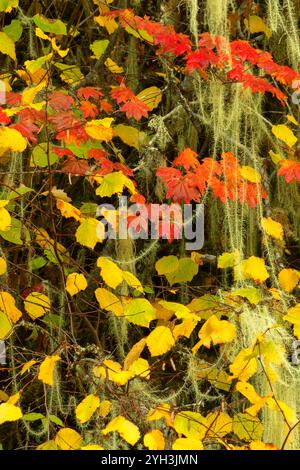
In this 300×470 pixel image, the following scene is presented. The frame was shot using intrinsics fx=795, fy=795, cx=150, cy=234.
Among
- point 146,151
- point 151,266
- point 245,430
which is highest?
point 146,151

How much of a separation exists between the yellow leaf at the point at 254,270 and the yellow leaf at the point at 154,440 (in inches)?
27.8

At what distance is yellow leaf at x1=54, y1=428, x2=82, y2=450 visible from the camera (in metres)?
2.31

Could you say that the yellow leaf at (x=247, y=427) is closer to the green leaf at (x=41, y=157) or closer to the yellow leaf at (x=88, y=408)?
the yellow leaf at (x=88, y=408)

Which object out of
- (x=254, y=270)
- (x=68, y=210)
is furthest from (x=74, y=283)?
(x=254, y=270)

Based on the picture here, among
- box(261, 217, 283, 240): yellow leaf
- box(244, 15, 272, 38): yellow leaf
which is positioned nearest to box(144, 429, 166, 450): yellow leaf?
box(261, 217, 283, 240): yellow leaf

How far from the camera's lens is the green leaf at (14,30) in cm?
310

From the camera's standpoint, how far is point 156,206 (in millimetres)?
2865

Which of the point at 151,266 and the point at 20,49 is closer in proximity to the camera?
the point at 151,266

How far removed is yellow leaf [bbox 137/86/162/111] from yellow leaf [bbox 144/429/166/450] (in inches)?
56.6

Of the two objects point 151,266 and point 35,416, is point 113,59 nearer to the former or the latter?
point 151,266

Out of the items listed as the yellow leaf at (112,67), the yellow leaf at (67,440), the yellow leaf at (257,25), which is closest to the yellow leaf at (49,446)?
the yellow leaf at (67,440)
